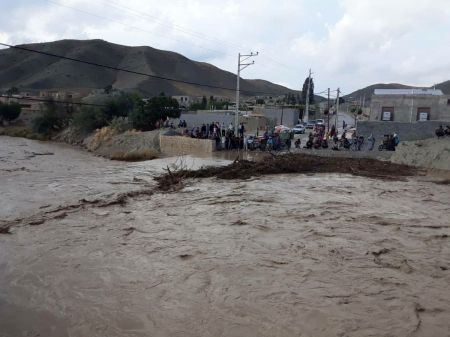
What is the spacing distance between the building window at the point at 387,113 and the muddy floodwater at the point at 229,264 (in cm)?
3032

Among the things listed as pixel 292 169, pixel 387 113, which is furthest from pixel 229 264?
pixel 387 113

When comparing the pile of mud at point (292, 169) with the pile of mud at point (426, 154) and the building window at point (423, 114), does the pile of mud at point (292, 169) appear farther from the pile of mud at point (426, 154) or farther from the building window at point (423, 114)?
the building window at point (423, 114)

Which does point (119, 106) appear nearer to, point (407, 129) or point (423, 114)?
point (407, 129)

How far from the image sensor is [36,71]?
454 feet

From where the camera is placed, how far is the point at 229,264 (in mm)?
8859

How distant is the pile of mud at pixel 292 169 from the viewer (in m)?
21.1

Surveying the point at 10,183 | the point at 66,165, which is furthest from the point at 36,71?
the point at 10,183

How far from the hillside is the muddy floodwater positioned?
110 meters

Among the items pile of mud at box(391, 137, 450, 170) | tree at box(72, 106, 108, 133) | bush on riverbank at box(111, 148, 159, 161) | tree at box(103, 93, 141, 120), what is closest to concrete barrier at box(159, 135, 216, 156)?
bush on riverbank at box(111, 148, 159, 161)

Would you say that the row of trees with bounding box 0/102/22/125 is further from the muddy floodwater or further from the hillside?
the hillside

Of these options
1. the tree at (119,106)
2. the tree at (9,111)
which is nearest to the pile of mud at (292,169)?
the tree at (119,106)

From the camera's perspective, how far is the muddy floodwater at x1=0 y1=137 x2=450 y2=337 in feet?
21.1

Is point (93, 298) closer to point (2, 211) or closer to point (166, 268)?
point (166, 268)

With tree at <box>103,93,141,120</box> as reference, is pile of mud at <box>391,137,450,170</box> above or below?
below
